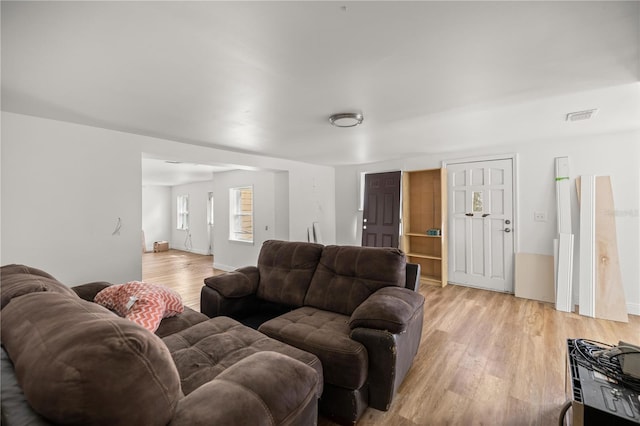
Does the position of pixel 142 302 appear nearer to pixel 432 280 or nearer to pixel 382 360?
pixel 382 360

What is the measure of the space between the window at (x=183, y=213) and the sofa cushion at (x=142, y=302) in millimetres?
7280

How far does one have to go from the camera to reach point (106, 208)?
295cm

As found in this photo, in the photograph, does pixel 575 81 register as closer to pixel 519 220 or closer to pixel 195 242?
pixel 519 220

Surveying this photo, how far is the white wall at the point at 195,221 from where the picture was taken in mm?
8156

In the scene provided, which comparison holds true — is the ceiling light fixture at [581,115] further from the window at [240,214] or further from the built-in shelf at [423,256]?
the window at [240,214]

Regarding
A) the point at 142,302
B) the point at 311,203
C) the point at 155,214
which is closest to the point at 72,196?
the point at 142,302

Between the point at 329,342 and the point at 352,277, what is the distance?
74cm

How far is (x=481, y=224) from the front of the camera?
4.43m

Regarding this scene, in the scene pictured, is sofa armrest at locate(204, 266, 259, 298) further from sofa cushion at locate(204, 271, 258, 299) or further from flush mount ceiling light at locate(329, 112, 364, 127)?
flush mount ceiling light at locate(329, 112, 364, 127)

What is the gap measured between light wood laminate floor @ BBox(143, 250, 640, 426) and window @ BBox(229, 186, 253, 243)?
6.80ft

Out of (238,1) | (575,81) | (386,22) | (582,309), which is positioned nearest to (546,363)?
(582,309)

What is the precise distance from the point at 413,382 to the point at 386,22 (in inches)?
93.9

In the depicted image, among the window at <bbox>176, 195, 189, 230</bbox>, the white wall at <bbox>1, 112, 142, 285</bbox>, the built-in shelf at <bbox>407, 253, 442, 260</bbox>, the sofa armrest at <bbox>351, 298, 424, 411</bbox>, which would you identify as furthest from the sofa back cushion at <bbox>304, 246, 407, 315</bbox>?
the window at <bbox>176, 195, 189, 230</bbox>

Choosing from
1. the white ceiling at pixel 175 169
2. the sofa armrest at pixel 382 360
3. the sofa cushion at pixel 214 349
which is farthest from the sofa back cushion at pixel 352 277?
the white ceiling at pixel 175 169
